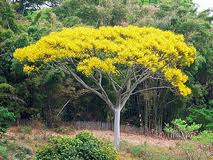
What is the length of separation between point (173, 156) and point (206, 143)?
1413 millimetres

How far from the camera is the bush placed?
9711 mm

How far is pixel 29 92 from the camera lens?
17562 mm

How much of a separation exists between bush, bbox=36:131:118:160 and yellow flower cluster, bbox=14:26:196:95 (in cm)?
402

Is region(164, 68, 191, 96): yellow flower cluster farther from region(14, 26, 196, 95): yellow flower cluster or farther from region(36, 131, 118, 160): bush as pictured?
region(36, 131, 118, 160): bush

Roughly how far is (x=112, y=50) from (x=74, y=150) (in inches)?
186

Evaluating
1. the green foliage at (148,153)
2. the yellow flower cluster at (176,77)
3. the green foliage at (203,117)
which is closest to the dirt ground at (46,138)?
the green foliage at (148,153)

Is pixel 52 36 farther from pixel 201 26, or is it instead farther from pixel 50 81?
pixel 201 26

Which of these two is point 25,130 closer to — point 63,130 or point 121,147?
point 63,130

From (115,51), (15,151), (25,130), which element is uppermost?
(115,51)

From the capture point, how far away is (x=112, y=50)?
45.6 ft

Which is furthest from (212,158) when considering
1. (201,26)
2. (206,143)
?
(201,26)

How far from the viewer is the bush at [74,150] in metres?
9.71

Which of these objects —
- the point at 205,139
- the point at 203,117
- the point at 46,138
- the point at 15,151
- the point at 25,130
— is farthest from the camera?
the point at 203,117

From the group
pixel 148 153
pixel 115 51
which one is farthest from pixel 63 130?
pixel 115 51
